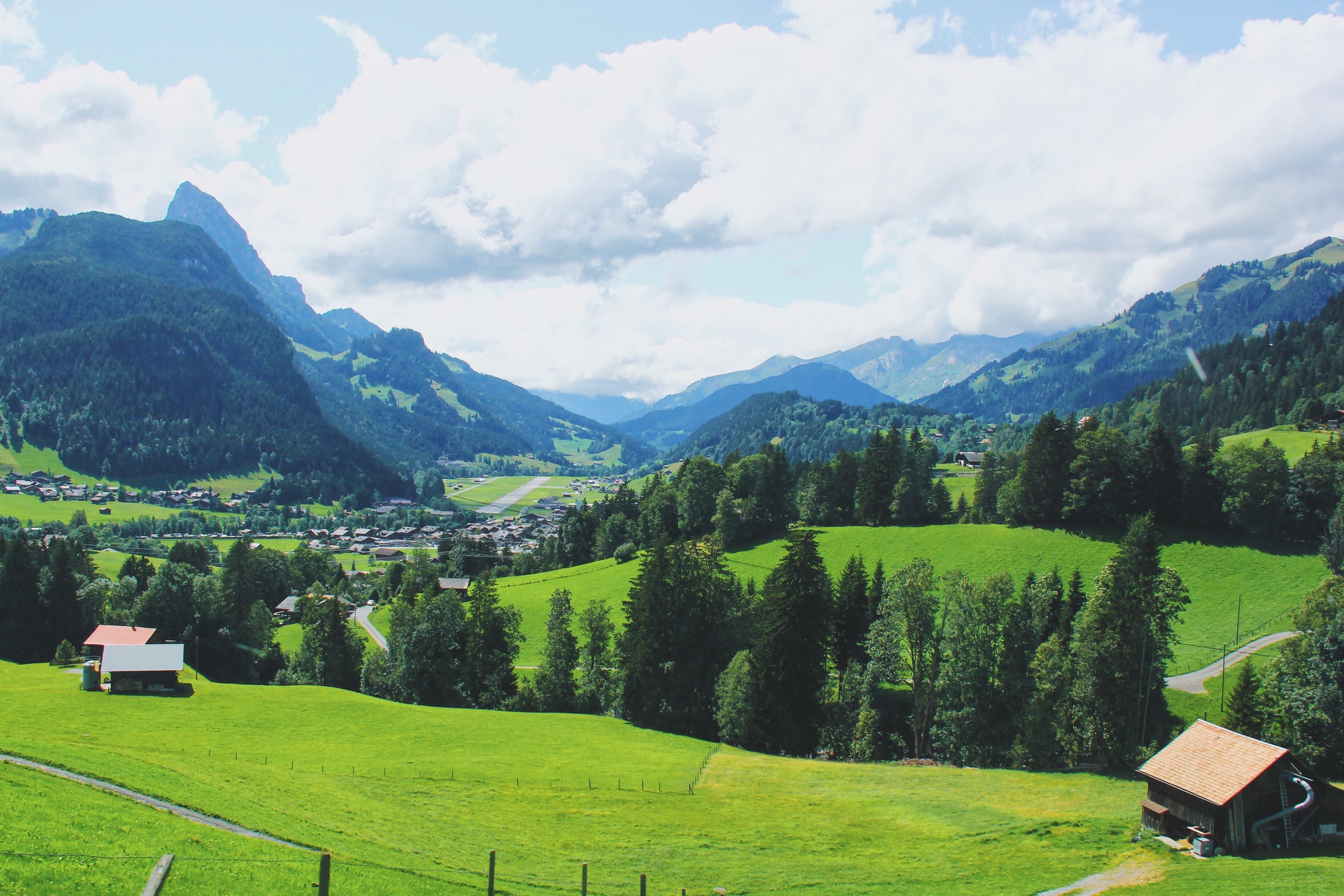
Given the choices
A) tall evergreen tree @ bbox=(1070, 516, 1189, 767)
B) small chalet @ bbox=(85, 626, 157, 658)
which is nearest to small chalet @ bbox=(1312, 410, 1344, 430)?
tall evergreen tree @ bbox=(1070, 516, 1189, 767)

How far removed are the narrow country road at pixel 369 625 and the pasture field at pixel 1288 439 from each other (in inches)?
4674

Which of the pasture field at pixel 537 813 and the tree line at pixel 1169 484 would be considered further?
the tree line at pixel 1169 484

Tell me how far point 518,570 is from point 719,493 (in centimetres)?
4567

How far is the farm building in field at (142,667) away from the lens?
61.0 m

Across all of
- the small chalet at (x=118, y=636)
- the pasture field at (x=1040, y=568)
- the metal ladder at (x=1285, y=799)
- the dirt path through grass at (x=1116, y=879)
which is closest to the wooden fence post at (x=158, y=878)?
the dirt path through grass at (x=1116, y=879)

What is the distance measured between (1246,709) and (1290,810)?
1315cm

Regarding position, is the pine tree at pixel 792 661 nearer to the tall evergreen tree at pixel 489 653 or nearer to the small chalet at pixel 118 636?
the tall evergreen tree at pixel 489 653

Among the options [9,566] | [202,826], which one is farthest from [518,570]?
[202,826]

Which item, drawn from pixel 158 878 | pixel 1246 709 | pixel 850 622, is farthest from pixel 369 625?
pixel 158 878

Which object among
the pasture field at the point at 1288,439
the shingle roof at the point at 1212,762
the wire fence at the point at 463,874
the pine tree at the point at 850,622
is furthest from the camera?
the pasture field at the point at 1288,439

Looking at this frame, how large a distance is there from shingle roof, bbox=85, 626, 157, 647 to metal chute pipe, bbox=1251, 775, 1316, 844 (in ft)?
274

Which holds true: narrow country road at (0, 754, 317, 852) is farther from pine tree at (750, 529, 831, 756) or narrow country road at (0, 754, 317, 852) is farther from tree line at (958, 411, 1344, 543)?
tree line at (958, 411, 1344, 543)

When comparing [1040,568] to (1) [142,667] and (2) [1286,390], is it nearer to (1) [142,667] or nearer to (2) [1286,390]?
(1) [142,667]

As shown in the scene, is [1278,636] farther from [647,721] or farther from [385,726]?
[385,726]
